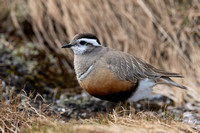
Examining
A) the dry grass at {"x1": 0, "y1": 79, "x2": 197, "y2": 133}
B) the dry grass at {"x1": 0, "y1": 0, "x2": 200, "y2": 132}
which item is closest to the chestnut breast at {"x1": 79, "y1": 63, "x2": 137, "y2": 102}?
the dry grass at {"x1": 0, "y1": 79, "x2": 197, "y2": 133}

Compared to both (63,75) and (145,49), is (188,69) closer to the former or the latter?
(145,49)

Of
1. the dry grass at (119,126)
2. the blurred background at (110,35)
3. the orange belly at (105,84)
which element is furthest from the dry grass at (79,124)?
the blurred background at (110,35)

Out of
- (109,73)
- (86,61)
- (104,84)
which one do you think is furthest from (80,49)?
(104,84)

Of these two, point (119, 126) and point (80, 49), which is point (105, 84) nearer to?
point (80, 49)

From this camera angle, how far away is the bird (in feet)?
15.4

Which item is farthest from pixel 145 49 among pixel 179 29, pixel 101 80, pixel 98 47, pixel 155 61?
pixel 101 80

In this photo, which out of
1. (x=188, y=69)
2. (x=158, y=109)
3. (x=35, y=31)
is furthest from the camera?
(x=35, y=31)

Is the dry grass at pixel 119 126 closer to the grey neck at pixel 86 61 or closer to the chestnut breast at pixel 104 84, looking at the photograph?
the chestnut breast at pixel 104 84

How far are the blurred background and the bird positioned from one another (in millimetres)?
1618

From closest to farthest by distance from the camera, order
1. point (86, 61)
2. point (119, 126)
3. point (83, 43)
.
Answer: point (119, 126)
point (86, 61)
point (83, 43)

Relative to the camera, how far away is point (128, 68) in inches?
201

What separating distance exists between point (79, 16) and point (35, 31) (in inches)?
48.7

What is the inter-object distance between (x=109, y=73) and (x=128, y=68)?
0.50m

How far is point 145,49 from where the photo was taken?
23.7 feet
